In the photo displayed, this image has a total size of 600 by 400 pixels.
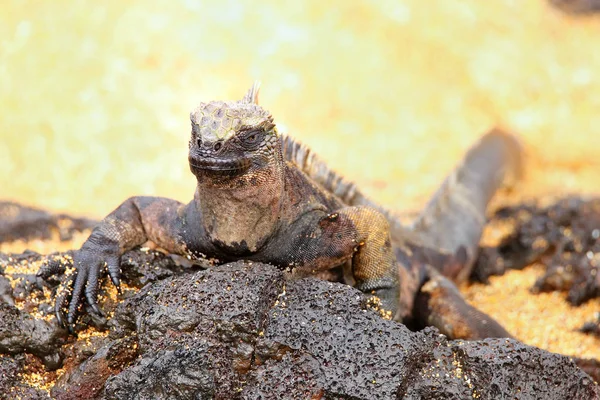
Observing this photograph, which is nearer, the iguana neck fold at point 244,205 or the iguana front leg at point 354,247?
the iguana neck fold at point 244,205

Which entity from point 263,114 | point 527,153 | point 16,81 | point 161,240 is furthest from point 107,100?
point 263,114

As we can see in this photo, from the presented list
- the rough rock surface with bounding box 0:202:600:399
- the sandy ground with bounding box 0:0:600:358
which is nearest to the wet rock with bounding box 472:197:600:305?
the sandy ground with bounding box 0:0:600:358

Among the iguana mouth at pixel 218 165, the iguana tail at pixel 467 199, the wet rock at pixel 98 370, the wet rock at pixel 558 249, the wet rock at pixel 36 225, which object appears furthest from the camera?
the wet rock at pixel 36 225

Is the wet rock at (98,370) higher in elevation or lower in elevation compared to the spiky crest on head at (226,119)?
lower

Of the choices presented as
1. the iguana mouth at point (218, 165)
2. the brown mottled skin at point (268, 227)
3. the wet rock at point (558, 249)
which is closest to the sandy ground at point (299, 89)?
the wet rock at point (558, 249)

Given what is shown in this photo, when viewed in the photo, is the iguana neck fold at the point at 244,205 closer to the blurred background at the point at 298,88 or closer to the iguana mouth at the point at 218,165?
the iguana mouth at the point at 218,165

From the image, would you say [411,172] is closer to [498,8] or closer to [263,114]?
[498,8]

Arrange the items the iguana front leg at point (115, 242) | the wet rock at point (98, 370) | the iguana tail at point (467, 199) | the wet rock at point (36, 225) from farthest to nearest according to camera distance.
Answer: the wet rock at point (36, 225)
the iguana tail at point (467, 199)
the iguana front leg at point (115, 242)
the wet rock at point (98, 370)
